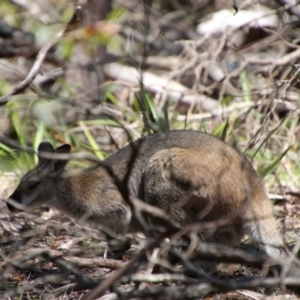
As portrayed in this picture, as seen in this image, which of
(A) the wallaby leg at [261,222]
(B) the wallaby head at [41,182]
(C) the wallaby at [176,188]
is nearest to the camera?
(A) the wallaby leg at [261,222]

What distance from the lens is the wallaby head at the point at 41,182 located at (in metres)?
5.89

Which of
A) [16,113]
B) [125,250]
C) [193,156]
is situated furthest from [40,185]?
[16,113]

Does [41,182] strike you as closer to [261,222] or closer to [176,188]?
[176,188]

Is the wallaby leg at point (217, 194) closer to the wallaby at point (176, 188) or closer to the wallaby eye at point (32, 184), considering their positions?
the wallaby at point (176, 188)

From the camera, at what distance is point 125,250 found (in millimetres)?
6129

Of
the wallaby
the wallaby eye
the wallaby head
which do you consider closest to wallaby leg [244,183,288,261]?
the wallaby

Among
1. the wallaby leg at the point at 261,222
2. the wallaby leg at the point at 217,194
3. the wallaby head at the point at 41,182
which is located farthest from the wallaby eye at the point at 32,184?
the wallaby leg at the point at 261,222

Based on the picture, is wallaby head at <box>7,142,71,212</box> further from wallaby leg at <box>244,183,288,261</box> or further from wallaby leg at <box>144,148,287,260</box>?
wallaby leg at <box>244,183,288,261</box>

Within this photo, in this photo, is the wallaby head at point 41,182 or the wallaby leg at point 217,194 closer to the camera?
the wallaby leg at point 217,194

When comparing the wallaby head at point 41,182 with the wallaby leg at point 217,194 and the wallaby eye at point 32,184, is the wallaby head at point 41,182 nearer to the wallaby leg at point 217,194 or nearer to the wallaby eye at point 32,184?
the wallaby eye at point 32,184

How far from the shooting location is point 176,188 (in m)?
5.64

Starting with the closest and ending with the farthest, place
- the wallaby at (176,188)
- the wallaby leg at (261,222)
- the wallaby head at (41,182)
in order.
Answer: the wallaby leg at (261,222) → the wallaby at (176,188) → the wallaby head at (41,182)

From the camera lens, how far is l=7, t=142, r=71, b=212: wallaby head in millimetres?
5887

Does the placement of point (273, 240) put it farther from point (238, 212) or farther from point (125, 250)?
point (125, 250)
